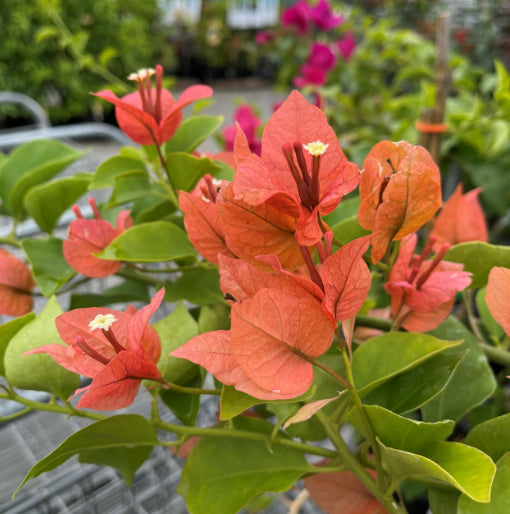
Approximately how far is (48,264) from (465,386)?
256 millimetres

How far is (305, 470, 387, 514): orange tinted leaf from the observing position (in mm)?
314

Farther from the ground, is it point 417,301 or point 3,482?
point 417,301

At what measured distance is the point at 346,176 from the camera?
0.74 feet

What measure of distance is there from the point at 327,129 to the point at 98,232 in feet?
0.53

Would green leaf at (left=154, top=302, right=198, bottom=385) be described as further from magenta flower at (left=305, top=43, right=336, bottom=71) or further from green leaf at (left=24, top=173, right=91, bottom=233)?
magenta flower at (left=305, top=43, right=336, bottom=71)

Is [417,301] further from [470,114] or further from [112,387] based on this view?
[470,114]

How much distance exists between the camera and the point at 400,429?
234 mm

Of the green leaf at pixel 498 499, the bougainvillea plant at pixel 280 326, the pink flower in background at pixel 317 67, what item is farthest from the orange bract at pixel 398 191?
the pink flower in background at pixel 317 67

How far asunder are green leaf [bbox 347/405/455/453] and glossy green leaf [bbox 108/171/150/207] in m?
0.20

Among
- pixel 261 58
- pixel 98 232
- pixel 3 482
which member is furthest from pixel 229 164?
pixel 261 58

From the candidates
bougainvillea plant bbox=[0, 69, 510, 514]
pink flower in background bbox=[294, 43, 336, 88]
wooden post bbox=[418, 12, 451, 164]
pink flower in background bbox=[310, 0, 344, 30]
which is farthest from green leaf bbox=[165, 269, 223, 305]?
pink flower in background bbox=[310, 0, 344, 30]

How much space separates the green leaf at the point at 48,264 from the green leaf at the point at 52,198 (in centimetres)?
3

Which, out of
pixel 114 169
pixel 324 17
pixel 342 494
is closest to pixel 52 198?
pixel 114 169

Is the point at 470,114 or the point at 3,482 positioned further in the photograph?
the point at 3,482
